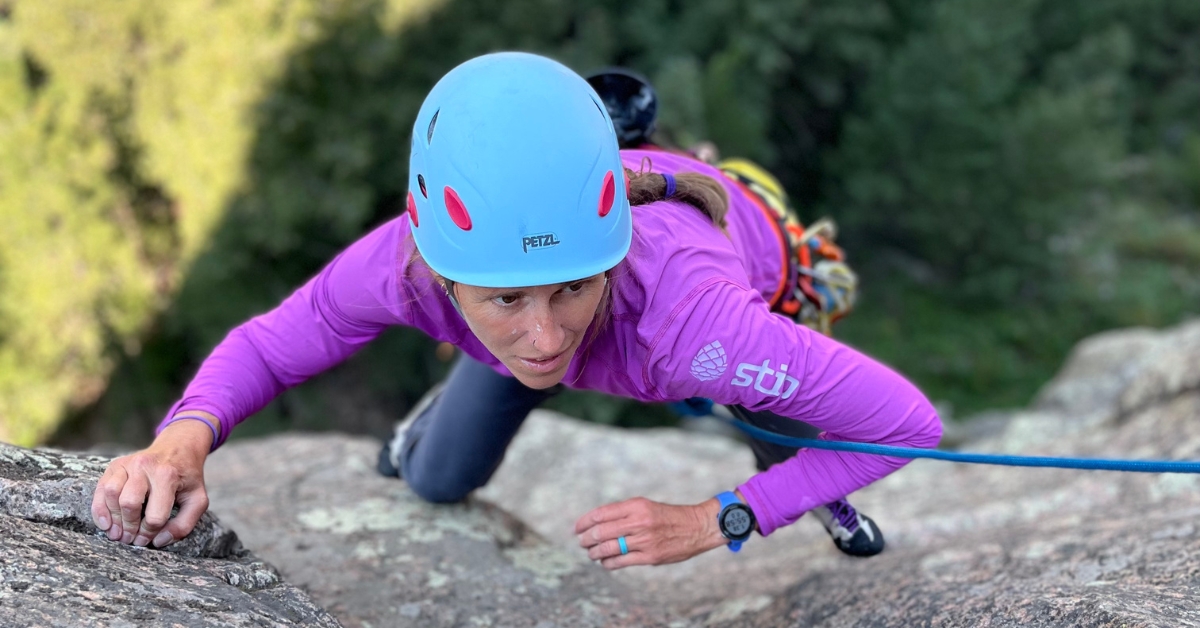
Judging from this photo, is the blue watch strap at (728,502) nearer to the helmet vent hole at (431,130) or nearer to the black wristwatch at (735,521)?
the black wristwatch at (735,521)

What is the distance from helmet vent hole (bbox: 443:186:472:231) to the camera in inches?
63.9

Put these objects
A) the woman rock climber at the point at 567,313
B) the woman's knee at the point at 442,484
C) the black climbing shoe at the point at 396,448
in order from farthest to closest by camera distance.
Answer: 1. the black climbing shoe at the point at 396,448
2. the woman's knee at the point at 442,484
3. the woman rock climber at the point at 567,313

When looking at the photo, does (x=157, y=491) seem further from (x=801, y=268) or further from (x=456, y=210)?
(x=801, y=268)

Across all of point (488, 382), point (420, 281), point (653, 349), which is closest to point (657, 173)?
point (653, 349)

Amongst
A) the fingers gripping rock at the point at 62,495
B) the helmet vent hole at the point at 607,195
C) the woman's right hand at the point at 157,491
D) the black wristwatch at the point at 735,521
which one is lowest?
the fingers gripping rock at the point at 62,495

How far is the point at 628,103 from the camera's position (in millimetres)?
2467

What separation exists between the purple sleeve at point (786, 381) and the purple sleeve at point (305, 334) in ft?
1.92

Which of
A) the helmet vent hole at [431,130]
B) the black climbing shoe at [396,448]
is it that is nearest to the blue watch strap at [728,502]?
the helmet vent hole at [431,130]

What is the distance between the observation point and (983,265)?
12258 mm

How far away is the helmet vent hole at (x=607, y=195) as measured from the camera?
163 centimetres

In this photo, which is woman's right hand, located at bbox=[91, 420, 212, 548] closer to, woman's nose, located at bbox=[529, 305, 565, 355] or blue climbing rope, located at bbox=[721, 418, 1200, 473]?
woman's nose, located at bbox=[529, 305, 565, 355]

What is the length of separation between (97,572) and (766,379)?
1193 millimetres

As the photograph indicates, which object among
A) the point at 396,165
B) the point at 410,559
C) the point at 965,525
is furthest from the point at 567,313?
the point at 396,165

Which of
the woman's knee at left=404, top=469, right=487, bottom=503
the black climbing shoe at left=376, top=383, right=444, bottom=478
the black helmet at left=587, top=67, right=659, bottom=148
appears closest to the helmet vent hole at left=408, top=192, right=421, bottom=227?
the black helmet at left=587, top=67, right=659, bottom=148
